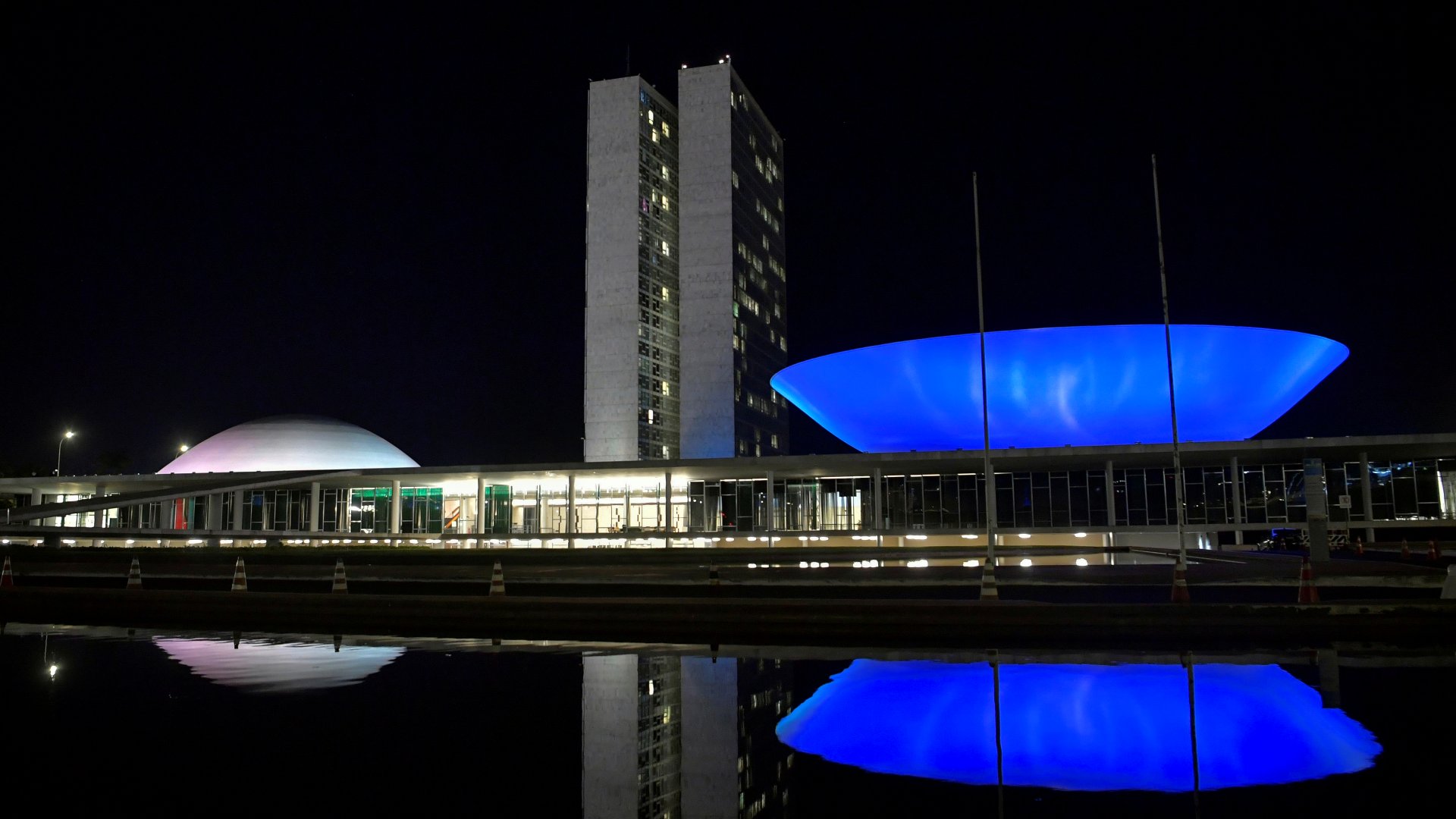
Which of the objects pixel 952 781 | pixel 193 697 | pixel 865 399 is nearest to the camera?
pixel 952 781

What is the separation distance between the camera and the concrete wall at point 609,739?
7176mm

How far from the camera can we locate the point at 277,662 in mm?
14453

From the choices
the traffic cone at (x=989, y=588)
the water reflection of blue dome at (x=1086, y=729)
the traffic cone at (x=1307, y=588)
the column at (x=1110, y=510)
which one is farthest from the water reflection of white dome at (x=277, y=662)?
the column at (x=1110, y=510)

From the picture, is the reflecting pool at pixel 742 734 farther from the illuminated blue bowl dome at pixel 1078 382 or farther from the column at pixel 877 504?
the column at pixel 877 504

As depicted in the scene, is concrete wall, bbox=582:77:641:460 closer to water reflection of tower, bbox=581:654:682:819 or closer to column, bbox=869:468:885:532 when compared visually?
column, bbox=869:468:885:532

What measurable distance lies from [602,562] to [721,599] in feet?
64.0

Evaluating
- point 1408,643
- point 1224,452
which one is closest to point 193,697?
point 1408,643

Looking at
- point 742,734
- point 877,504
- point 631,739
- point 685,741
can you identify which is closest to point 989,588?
point 742,734

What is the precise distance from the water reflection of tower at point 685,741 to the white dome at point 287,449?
297ft

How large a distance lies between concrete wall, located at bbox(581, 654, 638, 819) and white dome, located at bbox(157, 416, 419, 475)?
90125mm

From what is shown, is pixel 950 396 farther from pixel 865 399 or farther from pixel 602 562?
pixel 602 562

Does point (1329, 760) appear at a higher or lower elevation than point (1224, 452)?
lower

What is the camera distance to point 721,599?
70.6 ft

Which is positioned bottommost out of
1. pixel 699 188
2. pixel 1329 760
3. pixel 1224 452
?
pixel 1329 760
